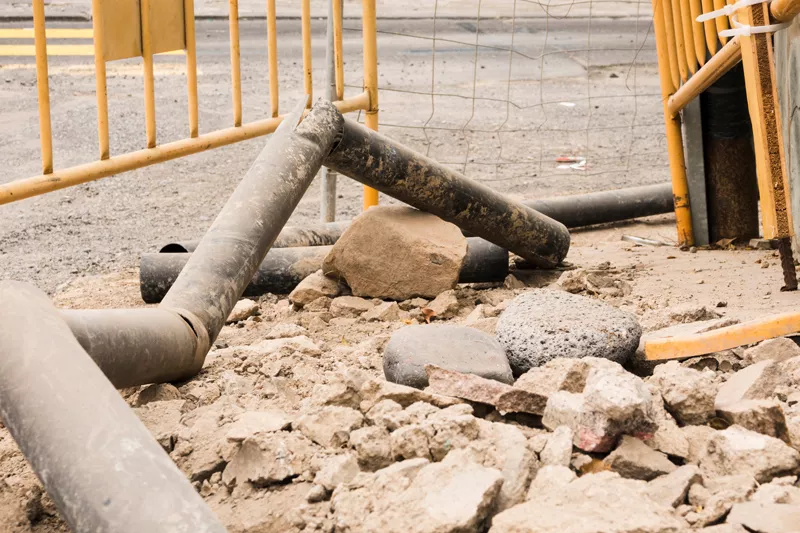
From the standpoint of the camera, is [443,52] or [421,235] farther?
[443,52]

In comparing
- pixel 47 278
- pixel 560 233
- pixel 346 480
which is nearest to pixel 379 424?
pixel 346 480

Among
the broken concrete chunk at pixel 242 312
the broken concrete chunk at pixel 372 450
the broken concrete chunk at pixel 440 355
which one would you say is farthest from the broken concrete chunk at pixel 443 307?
the broken concrete chunk at pixel 372 450

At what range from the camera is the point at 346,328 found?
3832 millimetres

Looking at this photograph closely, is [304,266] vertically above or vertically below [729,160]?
below

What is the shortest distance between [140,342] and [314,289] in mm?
1567

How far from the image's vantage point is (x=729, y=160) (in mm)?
5117

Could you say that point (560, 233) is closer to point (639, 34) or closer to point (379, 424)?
point (379, 424)

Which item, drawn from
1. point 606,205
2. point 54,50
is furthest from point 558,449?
point 54,50

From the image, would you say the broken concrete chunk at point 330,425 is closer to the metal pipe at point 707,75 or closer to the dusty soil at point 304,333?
the dusty soil at point 304,333

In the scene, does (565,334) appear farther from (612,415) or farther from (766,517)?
(766,517)

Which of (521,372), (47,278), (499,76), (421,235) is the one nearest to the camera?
(521,372)

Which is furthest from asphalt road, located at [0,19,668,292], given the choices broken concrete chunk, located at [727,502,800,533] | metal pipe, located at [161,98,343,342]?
broken concrete chunk, located at [727,502,800,533]

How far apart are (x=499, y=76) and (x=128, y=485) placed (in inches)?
380

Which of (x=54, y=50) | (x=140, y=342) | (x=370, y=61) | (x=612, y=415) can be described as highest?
(x=54, y=50)
